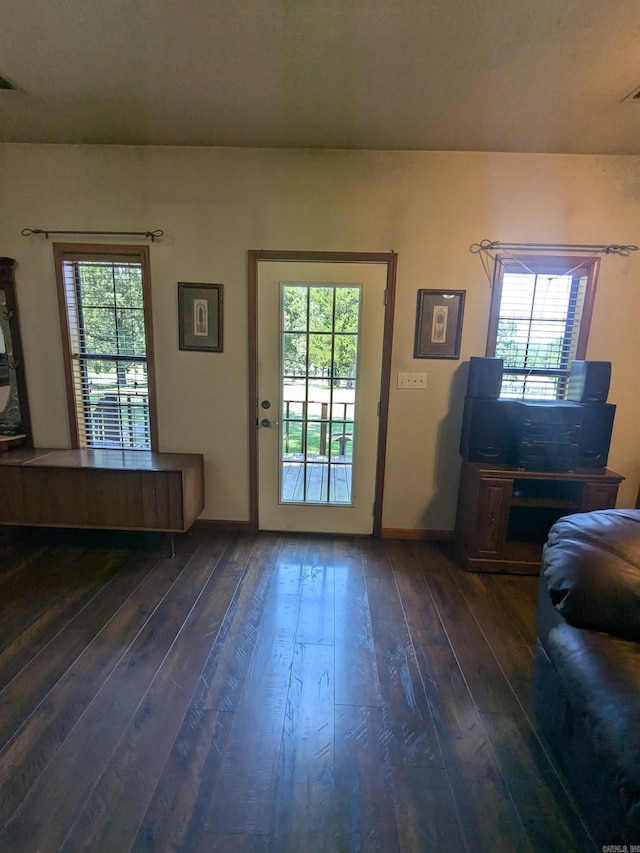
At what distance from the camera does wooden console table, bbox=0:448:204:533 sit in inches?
96.7

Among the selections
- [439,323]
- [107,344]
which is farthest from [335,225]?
[107,344]

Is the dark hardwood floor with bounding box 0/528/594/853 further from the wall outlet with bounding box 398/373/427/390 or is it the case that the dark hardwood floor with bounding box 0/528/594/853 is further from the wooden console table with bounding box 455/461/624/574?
the wall outlet with bounding box 398/373/427/390

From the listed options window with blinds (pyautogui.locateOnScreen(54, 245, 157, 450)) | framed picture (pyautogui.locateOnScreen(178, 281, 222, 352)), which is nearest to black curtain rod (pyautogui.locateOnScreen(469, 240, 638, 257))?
framed picture (pyautogui.locateOnScreen(178, 281, 222, 352))

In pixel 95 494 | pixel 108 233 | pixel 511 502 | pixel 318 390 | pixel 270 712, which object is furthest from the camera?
pixel 318 390

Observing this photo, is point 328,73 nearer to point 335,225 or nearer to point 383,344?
point 335,225

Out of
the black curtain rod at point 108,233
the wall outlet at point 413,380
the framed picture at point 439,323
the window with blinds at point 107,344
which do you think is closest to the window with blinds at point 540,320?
the framed picture at point 439,323

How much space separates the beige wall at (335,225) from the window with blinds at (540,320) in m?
0.11

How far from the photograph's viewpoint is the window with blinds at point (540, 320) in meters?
2.56

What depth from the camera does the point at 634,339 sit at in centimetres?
262

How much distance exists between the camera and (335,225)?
8.30 ft

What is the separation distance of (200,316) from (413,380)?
5.16ft

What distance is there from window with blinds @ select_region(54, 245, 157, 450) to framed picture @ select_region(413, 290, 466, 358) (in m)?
1.91

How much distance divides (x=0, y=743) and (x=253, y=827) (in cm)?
94

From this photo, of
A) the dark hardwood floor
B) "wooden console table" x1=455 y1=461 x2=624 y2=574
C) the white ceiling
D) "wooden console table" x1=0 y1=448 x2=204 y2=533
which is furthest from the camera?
"wooden console table" x1=0 y1=448 x2=204 y2=533
